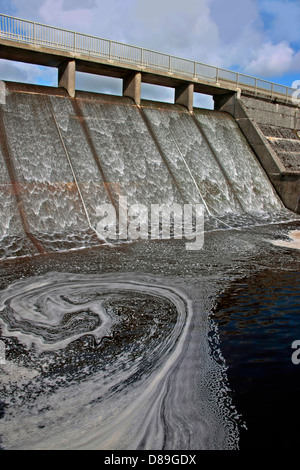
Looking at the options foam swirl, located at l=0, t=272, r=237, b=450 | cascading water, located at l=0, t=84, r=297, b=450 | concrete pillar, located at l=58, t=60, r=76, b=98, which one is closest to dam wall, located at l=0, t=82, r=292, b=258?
cascading water, located at l=0, t=84, r=297, b=450

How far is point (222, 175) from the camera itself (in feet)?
58.7

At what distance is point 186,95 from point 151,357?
54.3 feet

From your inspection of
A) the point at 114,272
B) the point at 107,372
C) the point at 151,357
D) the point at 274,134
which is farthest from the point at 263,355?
the point at 274,134

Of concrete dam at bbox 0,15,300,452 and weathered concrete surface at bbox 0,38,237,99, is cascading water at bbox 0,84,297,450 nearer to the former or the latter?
concrete dam at bbox 0,15,300,452

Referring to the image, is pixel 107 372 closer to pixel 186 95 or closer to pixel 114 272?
pixel 114 272

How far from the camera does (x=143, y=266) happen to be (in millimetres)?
9422

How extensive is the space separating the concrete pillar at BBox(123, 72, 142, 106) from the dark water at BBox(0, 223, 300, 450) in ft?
34.5

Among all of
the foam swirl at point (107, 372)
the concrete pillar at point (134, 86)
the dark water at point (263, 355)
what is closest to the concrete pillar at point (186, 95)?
the concrete pillar at point (134, 86)

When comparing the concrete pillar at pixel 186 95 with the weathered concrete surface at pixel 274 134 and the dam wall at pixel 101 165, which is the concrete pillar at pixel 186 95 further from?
the weathered concrete surface at pixel 274 134

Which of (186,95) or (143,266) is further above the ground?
(186,95)
